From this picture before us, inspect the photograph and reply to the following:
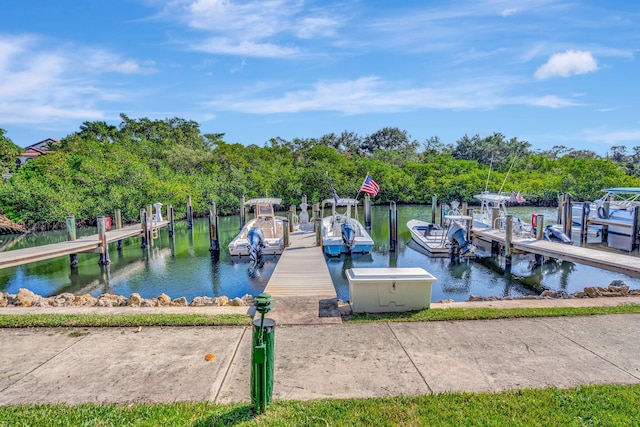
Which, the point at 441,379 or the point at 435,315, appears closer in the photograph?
the point at 441,379

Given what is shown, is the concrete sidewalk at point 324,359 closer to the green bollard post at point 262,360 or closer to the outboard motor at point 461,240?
the green bollard post at point 262,360

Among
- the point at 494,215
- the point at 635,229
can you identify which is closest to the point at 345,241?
the point at 494,215

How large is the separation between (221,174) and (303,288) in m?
34.7

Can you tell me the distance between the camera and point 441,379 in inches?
177

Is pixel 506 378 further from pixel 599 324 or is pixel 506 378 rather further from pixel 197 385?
pixel 197 385

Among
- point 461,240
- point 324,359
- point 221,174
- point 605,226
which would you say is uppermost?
point 221,174

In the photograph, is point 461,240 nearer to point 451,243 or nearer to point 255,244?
point 451,243

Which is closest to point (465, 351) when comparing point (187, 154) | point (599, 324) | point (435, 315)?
point (435, 315)

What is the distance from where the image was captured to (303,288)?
9.72 m

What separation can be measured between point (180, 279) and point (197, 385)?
450 inches

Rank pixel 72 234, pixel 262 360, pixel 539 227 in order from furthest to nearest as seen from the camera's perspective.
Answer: pixel 72 234 < pixel 539 227 < pixel 262 360

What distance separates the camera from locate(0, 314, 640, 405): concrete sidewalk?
431 centimetres

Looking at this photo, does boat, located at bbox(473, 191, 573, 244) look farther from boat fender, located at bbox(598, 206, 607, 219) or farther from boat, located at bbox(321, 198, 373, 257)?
boat, located at bbox(321, 198, 373, 257)

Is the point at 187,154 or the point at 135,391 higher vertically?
the point at 187,154
